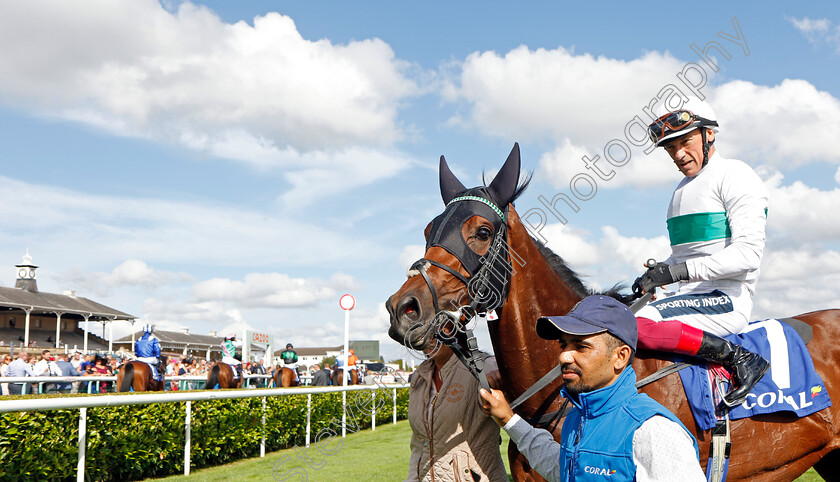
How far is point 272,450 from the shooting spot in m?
9.94

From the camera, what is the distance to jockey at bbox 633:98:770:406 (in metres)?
2.67

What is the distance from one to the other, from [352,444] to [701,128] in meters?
8.85

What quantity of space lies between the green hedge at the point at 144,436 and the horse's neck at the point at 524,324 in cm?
162

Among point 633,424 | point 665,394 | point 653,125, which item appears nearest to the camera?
point 633,424

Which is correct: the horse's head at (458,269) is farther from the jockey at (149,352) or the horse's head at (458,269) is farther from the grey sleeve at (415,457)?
the jockey at (149,352)

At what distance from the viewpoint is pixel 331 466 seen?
816 centimetres

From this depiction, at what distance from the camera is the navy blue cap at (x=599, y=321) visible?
1572mm

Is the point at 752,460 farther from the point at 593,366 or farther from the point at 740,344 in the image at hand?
the point at 593,366

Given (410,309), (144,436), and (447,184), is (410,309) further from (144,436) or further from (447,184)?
(144,436)

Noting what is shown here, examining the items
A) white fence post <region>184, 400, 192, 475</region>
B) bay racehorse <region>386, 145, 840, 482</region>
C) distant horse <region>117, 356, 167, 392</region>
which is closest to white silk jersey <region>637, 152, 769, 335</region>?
bay racehorse <region>386, 145, 840, 482</region>

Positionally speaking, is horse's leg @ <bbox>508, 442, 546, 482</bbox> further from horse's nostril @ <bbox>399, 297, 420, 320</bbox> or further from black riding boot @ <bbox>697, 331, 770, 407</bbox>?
black riding boot @ <bbox>697, 331, 770, 407</bbox>

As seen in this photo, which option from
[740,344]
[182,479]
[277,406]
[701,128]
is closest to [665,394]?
[740,344]

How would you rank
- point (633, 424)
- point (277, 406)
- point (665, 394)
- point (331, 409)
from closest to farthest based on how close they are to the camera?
point (633, 424) < point (665, 394) < point (277, 406) < point (331, 409)

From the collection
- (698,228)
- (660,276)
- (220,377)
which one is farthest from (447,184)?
(220,377)
